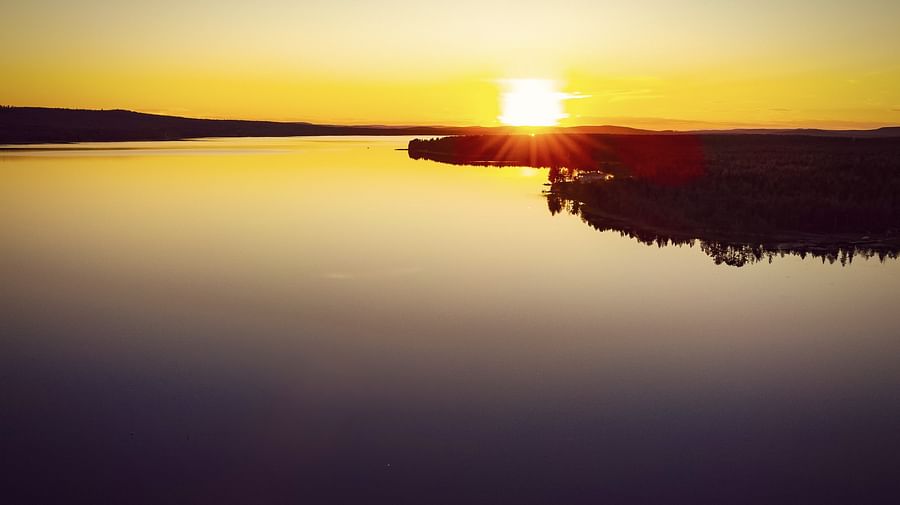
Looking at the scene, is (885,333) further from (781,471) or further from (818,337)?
(781,471)

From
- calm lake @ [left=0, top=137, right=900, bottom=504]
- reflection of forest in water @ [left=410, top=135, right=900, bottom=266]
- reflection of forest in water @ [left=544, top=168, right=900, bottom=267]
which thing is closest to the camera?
calm lake @ [left=0, top=137, right=900, bottom=504]

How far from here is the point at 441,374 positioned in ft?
34.1

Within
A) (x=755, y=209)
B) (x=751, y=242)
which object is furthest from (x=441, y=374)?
(x=755, y=209)

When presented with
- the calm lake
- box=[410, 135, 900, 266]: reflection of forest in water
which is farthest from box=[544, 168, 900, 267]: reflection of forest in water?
the calm lake

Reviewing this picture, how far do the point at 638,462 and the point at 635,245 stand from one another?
1356cm

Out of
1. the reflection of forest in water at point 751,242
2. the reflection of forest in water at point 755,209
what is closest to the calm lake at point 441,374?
the reflection of forest in water at point 751,242

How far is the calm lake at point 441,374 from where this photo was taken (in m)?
7.53

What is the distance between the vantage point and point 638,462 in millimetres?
7801

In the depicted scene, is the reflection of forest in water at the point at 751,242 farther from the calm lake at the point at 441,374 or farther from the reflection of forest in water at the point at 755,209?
the calm lake at the point at 441,374

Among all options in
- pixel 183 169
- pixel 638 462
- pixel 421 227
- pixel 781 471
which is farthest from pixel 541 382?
pixel 183 169

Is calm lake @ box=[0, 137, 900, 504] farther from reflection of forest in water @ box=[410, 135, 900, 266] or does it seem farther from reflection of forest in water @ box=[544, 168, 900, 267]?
reflection of forest in water @ box=[410, 135, 900, 266]

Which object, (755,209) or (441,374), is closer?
(441,374)

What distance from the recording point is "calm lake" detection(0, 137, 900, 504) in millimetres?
7531

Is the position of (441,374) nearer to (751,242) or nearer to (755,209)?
(751,242)
